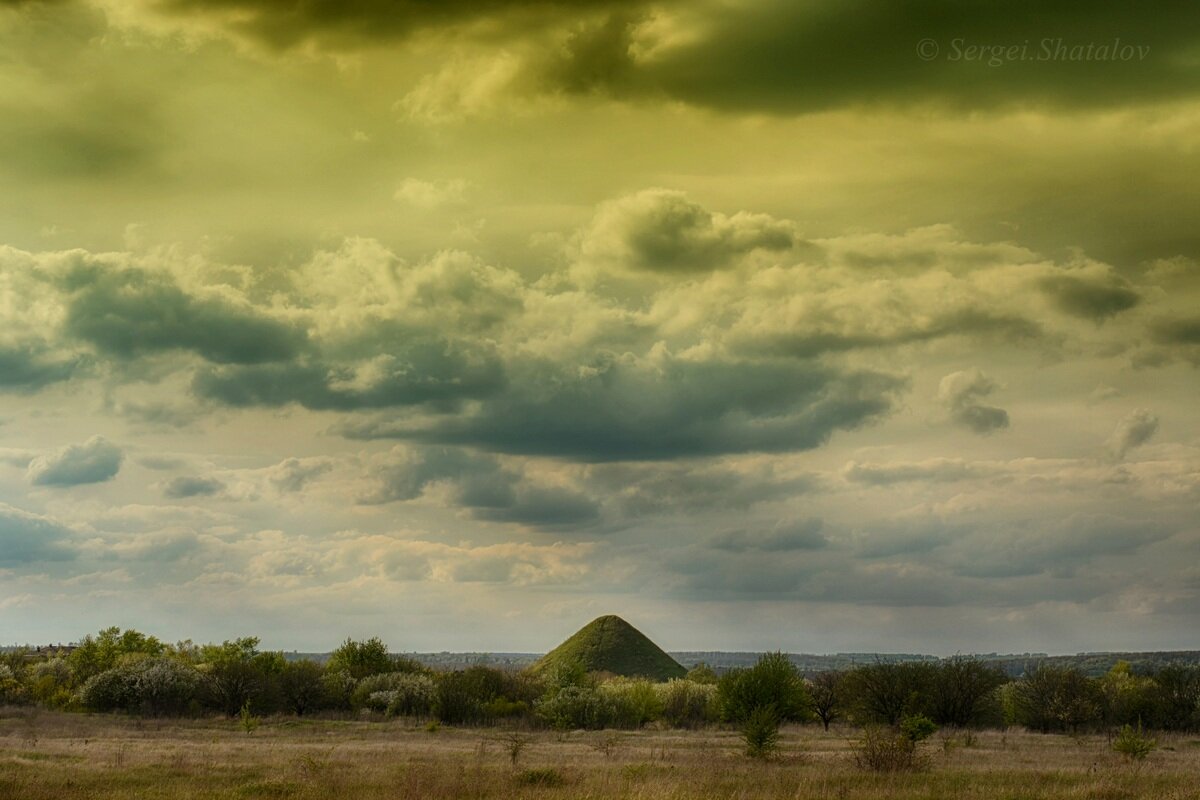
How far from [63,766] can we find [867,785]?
1140 inches

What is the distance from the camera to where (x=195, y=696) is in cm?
8838

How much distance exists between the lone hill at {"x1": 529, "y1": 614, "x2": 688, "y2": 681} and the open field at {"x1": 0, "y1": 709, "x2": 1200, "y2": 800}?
416 ft

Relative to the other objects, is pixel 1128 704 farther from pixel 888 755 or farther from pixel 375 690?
pixel 375 690

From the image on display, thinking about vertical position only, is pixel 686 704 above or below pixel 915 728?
below

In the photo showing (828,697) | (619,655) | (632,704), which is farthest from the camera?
(619,655)

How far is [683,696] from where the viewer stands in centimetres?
9844

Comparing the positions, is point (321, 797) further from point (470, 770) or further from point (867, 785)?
point (867, 785)

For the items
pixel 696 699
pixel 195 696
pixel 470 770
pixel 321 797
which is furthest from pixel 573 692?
pixel 321 797

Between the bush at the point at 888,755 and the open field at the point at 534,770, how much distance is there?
95 centimetres

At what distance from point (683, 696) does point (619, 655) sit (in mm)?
95056

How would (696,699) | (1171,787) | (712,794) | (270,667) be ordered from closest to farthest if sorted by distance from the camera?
(712,794) < (1171,787) < (696,699) < (270,667)

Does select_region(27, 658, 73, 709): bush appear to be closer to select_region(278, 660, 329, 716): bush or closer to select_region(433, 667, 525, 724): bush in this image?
select_region(278, 660, 329, 716): bush

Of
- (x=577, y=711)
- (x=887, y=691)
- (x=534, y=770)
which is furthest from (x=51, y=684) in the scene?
(x=534, y=770)

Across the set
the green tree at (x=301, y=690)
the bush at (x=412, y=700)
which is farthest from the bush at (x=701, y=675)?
the green tree at (x=301, y=690)
